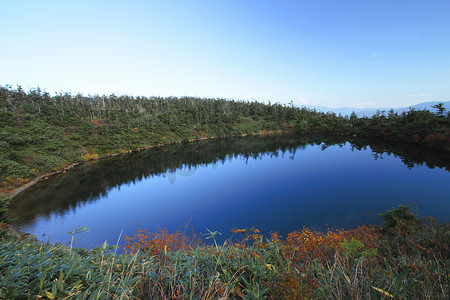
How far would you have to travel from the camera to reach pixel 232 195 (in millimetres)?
18141

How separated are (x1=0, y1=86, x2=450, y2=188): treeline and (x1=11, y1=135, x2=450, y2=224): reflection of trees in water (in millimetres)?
2424

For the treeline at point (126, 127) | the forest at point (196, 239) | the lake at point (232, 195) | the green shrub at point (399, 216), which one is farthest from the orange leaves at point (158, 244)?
the treeline at point (126, 127)

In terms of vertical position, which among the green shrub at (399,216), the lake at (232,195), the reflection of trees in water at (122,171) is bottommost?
the lake at (232,195)

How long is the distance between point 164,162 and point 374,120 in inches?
1812

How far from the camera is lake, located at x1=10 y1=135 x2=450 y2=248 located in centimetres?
1302

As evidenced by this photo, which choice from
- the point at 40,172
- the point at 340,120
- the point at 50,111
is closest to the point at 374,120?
the point at 340,120

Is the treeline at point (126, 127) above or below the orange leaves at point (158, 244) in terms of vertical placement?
above

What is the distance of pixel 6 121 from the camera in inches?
1043

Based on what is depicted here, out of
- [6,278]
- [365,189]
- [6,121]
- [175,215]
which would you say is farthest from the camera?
[6,121]

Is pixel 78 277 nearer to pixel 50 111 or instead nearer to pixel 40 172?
pixel 40 172

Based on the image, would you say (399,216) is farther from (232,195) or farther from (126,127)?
(126,127)

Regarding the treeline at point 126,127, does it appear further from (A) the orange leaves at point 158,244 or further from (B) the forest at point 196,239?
(A) the orange leaves at point 158,244

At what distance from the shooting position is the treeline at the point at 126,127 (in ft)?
77.2

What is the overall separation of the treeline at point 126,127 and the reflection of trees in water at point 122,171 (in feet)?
7.95
